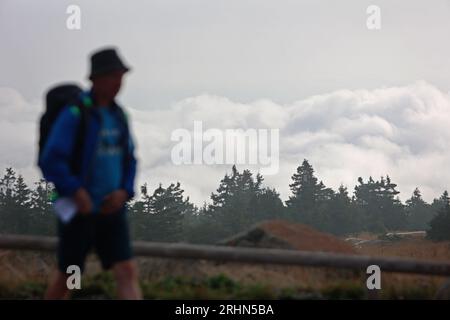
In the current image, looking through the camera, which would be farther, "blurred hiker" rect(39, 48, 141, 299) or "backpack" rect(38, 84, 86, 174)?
"backpack" rect(38, 84, 86, 174)

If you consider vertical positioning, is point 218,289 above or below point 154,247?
below

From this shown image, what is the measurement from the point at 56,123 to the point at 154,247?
2.09m

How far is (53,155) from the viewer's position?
12.1 ft

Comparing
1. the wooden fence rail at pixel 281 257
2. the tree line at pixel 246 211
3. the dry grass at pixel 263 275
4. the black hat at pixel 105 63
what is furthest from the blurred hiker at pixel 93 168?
the tree line at pixel 246 211

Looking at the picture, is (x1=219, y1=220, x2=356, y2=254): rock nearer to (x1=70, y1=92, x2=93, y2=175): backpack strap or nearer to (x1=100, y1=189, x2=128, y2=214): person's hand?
(x1=100, y1=189, x2=128, y2=214): person's hand

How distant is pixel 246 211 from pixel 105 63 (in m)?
64.8

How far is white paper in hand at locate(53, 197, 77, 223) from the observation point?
12.3 feet

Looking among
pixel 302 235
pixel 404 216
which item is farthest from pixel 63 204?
pixel 404 216

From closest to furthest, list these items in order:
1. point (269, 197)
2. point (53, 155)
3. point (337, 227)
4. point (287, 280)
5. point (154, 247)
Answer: point (53, 155), point (154, 247), point (287, 280), point (269, 197), point (337, 227)

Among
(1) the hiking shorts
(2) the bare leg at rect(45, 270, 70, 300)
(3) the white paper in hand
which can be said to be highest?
(3) the white paper in hand

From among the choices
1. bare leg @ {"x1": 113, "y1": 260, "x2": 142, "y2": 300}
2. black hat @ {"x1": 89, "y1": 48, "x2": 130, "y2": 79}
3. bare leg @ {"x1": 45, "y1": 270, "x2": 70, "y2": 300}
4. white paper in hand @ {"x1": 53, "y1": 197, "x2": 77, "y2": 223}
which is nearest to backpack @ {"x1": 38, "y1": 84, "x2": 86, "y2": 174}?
black hat @ {"x1": 89, "y1": 48, "x2": 130, "y2": 79}

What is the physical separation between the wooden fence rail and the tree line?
108 ft

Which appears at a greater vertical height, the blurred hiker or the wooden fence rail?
the blurred hiker
